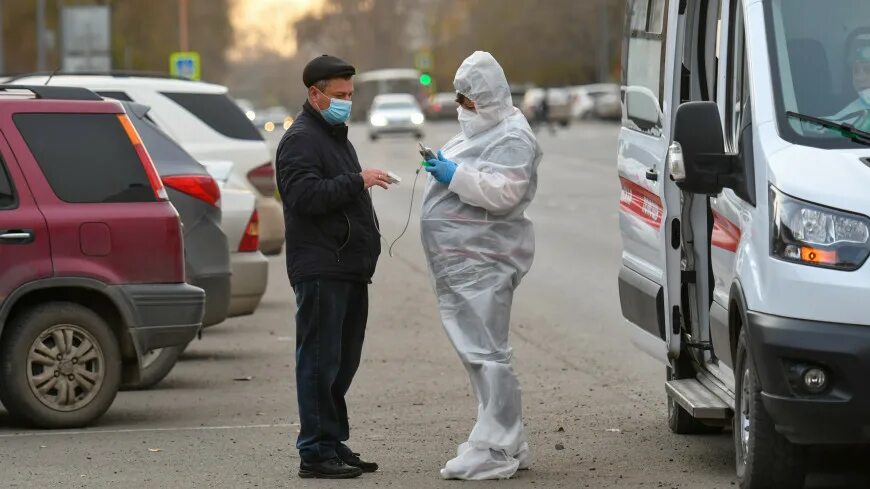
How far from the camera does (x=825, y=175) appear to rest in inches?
257

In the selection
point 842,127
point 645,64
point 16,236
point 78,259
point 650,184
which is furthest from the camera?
point 78,259

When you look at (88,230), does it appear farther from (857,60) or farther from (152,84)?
(152,84)

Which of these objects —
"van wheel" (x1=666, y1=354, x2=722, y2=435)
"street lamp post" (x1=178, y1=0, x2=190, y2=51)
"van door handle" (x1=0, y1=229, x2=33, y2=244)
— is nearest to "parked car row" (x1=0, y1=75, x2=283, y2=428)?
"van door handle" (x1=0, y1=229, x2=33, y2=244)

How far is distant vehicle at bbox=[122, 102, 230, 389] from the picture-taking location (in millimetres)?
11406

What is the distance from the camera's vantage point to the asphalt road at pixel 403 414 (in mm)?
8227

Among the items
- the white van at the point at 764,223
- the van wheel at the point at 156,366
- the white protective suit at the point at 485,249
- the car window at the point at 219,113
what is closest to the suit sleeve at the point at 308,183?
the white protective suit at the point at 485,249

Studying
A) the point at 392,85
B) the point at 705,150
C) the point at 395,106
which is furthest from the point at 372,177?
the point at 392,85

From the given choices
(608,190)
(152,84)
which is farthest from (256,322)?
(608,190)

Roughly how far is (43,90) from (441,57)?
12274cm

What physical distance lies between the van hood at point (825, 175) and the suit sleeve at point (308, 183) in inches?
76.5

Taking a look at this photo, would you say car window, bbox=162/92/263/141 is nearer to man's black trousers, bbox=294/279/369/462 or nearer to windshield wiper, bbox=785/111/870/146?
man's black trousers, bbox=294/279/369/462

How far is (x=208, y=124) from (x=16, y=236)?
5973 mm

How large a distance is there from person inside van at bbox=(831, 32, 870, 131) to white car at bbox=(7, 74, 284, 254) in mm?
7934

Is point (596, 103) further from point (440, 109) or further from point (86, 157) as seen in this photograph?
point (86, 157)
